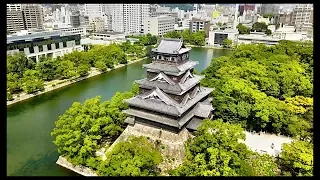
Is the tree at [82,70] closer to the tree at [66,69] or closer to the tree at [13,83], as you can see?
the tree at [66,69]

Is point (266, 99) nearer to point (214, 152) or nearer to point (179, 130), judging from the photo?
point (179, 130)

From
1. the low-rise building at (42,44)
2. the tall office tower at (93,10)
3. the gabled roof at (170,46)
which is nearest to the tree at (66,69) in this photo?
the low-rise building at (42,44)

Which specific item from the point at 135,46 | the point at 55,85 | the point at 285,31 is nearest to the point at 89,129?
the point at 55,85

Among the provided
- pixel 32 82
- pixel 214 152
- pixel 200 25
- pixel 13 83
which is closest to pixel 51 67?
pixel 32 82

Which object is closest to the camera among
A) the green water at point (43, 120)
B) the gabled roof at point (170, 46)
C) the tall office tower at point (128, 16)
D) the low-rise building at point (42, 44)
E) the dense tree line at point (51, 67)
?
the gabled roof at point (170, 46)

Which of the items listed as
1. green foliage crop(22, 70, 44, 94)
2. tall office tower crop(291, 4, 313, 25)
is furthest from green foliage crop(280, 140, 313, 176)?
tall office tower crop(291, 4, 313, 25)

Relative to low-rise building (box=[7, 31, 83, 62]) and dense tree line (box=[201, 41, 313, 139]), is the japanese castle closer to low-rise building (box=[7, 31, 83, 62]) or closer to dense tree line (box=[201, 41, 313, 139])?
dense tree line (box=[201, 41, 313, 139])

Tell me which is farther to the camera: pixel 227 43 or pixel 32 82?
pixel 227 43
